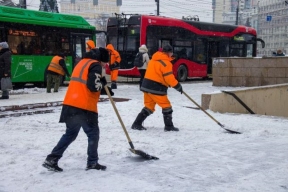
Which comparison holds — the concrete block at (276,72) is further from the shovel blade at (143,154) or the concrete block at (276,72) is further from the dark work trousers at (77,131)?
the dark work trousers at (77,131)

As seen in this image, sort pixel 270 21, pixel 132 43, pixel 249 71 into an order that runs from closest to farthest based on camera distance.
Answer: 1. pixel 249 71
2. pixel 132 43
3. pixel 270 21

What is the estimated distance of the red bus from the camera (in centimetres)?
2017

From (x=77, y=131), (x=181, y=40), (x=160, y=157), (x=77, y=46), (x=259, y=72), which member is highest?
(x=181, y=40)

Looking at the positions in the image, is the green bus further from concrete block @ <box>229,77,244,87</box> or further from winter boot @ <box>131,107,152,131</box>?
winter boot @ <box>131,107,152,131</box>

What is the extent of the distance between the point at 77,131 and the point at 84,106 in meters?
0.32

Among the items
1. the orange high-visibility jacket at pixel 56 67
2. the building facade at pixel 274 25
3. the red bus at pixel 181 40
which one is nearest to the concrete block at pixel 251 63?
the red bus at pixel 181 40

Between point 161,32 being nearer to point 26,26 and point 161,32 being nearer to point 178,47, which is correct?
point 178,47

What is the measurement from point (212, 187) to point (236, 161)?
123 cm

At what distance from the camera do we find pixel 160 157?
5887 mm

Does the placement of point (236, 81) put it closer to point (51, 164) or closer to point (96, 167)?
point (96, 167)

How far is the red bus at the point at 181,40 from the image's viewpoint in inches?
794

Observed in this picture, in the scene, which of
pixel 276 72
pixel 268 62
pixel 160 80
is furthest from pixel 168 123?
pixel 268 62

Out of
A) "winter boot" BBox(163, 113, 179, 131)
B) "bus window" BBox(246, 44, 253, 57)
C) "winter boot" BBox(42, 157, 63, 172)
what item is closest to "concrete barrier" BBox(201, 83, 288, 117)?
"winter boot" BBox(163, 113, 179, 131)

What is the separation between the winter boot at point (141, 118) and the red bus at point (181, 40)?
12251 millimetres
